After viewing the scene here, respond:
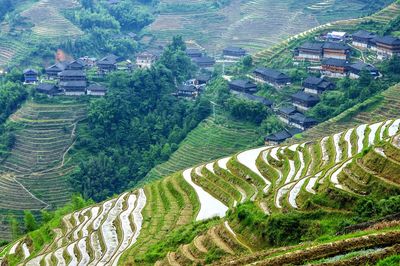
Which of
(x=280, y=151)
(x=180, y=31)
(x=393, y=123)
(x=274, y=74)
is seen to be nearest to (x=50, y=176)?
(x=274, y=74)

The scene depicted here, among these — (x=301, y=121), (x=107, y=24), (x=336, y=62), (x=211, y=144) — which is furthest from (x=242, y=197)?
(x=107, y=24)

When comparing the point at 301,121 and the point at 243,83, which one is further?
the point at 243,83

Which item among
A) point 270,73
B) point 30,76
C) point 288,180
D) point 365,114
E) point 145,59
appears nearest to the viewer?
point 288,180

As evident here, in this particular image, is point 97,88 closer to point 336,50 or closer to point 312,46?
point 312,46

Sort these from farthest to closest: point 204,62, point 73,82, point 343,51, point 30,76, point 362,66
A: point 204,62 → point 30,76 → point 73,82 → point 343,51 → point 362,66

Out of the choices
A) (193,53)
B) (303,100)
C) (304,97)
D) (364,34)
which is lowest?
(193,53)

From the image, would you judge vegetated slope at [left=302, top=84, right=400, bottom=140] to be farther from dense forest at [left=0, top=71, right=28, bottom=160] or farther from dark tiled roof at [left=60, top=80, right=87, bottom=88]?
dense forest at [left=0, top=71, right=28, bottom=160]

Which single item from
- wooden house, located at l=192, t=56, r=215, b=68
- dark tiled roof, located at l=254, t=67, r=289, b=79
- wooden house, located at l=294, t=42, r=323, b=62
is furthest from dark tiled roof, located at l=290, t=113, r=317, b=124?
wooden house, located at l=192, t=56, r=215, b=68
